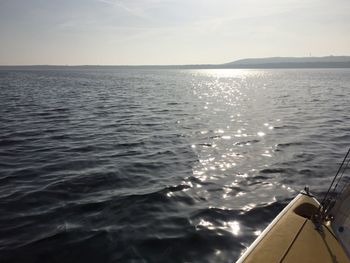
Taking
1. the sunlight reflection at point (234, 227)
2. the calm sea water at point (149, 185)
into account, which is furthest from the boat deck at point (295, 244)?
the sunlight reflection at point (234, 227)

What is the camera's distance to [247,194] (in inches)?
500

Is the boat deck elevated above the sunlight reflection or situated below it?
above

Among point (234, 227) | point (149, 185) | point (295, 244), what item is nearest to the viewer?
point (295, 244)

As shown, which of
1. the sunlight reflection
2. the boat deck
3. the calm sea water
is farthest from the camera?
the sunlight reflection

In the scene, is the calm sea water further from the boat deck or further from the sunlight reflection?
the boat deck

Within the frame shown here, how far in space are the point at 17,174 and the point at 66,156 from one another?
318cm

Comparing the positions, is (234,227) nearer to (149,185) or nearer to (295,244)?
(295,244)

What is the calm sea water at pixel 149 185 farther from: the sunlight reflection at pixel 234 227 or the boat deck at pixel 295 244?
the boat deck at pixel 295 244

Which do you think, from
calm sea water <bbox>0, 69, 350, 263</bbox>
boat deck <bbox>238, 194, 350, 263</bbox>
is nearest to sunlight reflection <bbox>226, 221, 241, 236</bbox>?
calm sea water <bbox>0, 69, 350, 263</bbox>

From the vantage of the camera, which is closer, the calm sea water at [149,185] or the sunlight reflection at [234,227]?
the calm sea water at [149,185]

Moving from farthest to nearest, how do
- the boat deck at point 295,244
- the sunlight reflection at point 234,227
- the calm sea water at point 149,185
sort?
the sunlight reflection at point 234,227 → the calm sea water at point 149,185 → the boat deck at point 295,244

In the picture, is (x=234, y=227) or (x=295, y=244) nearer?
(x=295, y=244)

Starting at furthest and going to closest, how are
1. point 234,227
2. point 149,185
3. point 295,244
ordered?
point 149,185 → point 234,227 → point 295,244

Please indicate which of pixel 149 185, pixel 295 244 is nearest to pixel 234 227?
pixel 295 244
